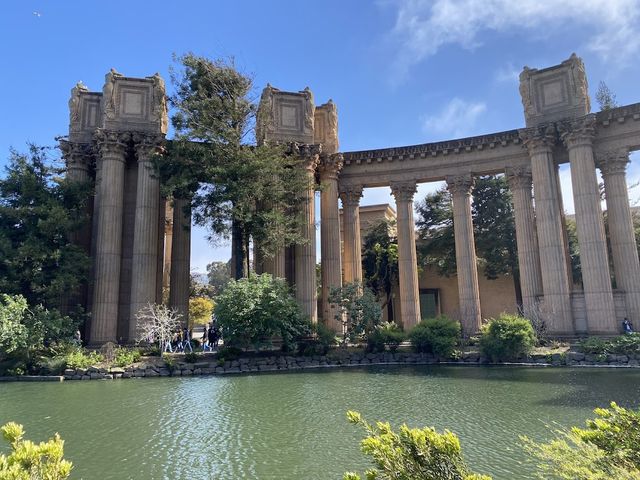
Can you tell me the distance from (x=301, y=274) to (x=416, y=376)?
12.2 metres

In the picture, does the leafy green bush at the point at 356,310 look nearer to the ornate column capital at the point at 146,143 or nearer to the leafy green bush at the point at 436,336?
the leafy green bush at the point at 436,336

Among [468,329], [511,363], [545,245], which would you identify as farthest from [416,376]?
[545,245]

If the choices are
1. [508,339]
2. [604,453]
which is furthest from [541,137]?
[604,453]

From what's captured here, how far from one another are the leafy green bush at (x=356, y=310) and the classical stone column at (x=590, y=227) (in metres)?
12.0

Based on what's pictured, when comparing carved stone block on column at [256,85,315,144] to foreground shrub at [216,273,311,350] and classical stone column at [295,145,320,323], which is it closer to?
classical stone column at [295,145,320,323]

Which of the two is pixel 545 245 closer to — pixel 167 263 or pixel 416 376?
pixel 416 376

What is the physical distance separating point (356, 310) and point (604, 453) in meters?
22.1

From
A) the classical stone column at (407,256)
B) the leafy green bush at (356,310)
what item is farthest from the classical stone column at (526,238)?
the leafy green bush at (356,310)

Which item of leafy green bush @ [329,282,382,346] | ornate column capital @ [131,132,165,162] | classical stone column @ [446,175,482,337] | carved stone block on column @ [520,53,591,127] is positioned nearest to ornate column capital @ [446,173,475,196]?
classical stone column @ [446,175,482,337]

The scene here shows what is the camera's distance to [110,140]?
90.5 ft

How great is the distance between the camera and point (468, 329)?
29.4 m

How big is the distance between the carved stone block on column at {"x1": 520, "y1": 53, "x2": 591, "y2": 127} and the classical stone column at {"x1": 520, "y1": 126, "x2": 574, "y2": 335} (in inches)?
42.8

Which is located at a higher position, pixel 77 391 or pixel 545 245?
pixel 545 245

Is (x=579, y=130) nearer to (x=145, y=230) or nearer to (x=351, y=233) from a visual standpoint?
(x=351, y=233)
